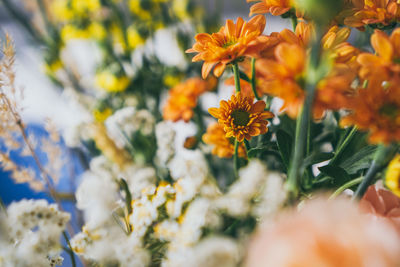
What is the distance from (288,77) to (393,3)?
4.6 inches

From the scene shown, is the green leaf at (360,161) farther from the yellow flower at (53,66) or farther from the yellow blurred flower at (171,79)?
the yellow flower at (53,66)

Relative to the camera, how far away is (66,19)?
652 millimetres

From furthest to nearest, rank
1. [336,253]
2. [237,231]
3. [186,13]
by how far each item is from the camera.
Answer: [186,13], [237,231], [336,253]

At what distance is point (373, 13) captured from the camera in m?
0.22

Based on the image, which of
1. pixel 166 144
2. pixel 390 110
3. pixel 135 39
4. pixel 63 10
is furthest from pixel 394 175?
pixel 63 10

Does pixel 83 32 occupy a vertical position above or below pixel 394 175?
above

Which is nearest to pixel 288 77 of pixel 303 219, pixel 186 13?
pixel 303 219

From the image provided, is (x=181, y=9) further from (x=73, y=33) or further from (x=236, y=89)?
(x=236, y=89)

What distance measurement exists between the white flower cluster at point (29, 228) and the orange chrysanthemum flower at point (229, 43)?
151mm

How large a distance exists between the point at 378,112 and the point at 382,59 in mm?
40

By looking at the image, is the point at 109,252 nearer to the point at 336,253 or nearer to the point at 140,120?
the point at 336,253

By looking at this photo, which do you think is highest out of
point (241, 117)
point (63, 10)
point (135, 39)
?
point (63, 10)

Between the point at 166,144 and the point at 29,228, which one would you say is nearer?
the point at 29,228

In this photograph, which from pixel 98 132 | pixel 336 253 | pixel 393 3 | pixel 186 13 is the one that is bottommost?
pixel 336 253
